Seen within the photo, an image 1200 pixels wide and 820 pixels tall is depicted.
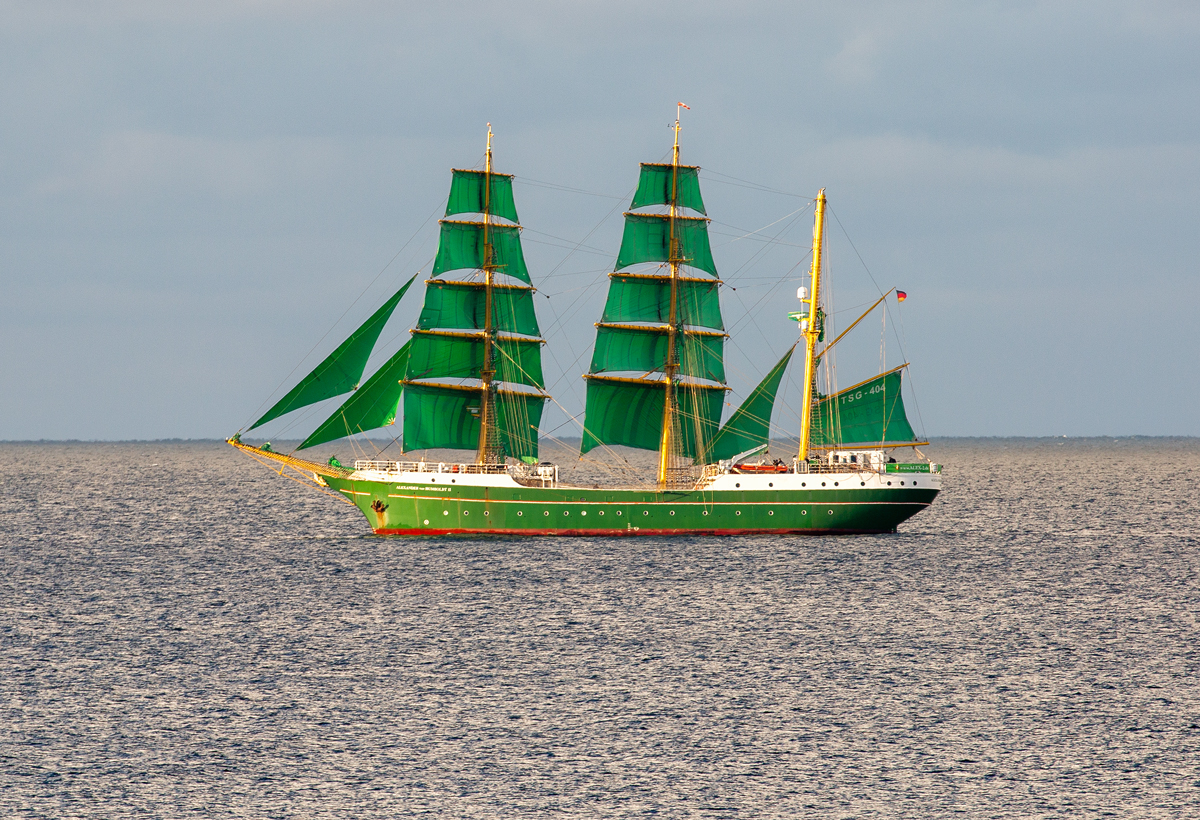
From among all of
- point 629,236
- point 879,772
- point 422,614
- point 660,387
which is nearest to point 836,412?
point 660,387

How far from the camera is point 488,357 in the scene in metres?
62.2

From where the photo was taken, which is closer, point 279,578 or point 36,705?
point 36,705

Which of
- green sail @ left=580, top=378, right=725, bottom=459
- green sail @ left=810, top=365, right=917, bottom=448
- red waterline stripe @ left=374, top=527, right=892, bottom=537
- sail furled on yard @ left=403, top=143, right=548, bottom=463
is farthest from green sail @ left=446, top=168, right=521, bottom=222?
green sail @ left=810, top=365, right=917, bottom=448

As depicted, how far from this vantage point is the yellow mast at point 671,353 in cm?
6262

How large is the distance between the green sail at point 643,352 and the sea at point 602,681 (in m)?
8.55

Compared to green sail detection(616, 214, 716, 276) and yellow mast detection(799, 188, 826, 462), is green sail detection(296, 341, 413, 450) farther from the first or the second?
yellow mast detection(799, 188, 826, 462)

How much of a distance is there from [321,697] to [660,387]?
35.0 meters

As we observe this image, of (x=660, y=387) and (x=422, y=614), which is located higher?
(x=660, y=387)

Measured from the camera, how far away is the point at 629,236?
206ft

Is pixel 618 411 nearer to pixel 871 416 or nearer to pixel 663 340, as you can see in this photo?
pixel 663 340

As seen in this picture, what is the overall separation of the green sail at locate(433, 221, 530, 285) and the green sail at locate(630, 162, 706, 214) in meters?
6.03

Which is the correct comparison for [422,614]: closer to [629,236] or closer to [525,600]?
[525,600]

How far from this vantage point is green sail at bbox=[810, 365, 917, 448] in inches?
2400

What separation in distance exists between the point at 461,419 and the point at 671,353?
10760mm
